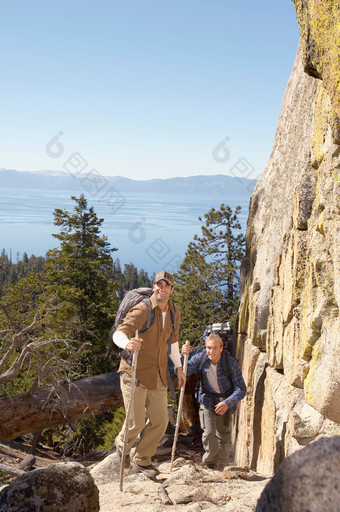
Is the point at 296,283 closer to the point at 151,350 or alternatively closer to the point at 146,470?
the point at 151,350

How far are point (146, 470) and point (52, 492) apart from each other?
7.93 feet

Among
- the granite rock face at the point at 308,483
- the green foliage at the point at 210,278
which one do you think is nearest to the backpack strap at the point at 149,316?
the granite rock face at the point at 308,483

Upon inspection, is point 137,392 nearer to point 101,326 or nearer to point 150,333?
point 150,333

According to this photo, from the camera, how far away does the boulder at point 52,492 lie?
4211 millimetres

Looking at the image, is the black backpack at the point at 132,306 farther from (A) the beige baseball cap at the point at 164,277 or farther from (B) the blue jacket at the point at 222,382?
(B) the blue jacket at the point at 222,382

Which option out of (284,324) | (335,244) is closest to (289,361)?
(284,324)

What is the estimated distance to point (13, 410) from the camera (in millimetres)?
10500

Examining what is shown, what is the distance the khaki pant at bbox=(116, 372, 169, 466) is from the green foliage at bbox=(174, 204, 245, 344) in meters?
9.63

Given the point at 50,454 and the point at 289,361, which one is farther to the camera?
the point at 50,454

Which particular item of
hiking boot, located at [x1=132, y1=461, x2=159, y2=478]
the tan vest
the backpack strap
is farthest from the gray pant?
the backpack strap

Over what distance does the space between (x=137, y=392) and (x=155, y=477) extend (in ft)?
3.55

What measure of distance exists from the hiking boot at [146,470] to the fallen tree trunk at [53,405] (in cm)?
380

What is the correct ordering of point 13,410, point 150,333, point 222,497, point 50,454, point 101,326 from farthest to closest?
1. point 50,454
2. point 101,326
3. point 13,410
4. point 150,333
5. point 222,497

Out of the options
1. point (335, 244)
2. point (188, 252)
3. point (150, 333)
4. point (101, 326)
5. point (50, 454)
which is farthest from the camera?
point (188, 252)
